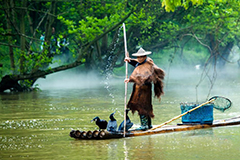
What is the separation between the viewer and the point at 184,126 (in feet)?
37.2

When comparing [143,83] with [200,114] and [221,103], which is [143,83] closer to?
[200,114]

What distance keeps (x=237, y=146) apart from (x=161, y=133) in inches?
84.3

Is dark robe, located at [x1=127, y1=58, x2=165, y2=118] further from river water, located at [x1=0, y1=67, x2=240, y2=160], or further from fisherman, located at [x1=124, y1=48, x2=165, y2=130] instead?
river water, located at [x1=0, y1=67, x2=240, y2=160]

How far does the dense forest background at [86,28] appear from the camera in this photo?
25422 millimetres

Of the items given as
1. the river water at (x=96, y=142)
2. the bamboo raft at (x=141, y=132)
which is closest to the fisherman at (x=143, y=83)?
the bamboo raft at (x=141, y=132)

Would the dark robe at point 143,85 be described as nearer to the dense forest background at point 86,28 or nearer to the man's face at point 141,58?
the man's face at point 141,58

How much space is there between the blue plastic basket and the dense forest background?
11216 mm

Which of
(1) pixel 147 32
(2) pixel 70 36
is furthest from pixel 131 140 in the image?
(1) pixel 147 32

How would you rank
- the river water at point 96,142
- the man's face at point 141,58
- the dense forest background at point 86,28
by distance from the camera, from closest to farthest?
A: the river water at point 96,142 → the man's face at point 141,58 → the dense forest background at point 86,28

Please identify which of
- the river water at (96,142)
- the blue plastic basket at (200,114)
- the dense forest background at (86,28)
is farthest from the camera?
the dense forest background at (86,28)

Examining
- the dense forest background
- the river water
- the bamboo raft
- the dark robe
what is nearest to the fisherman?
the dark robe

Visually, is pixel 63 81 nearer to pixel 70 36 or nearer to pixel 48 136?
pixel 70 36

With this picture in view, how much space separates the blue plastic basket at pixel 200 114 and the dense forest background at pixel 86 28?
11.2 m

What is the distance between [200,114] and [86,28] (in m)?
15.5
